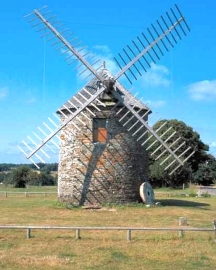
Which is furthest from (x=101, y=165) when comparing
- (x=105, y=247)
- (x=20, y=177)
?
(x=20, y=177)

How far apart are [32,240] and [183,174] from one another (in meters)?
35.5

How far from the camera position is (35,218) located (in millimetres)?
17797

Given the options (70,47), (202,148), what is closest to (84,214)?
(70,47)

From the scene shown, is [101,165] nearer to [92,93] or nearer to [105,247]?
[92,93]

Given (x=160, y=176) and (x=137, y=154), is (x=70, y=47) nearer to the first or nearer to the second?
(x=137, y=154)

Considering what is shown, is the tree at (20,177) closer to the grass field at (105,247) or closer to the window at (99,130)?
the window at (99,130)

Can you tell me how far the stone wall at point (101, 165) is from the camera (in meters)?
21.4

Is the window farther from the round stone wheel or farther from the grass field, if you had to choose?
the grass field

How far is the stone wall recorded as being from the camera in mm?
21375

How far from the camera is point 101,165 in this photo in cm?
2134

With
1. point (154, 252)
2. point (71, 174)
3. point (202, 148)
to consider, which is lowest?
point (154, 252)

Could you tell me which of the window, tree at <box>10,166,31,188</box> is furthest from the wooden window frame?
tree at <box>10,166,31,188</box>

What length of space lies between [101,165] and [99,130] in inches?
68.0

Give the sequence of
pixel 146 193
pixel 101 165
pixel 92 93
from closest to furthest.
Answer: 1. pixel 101 165
2. pixel 92 93
3. pixel 146 193
